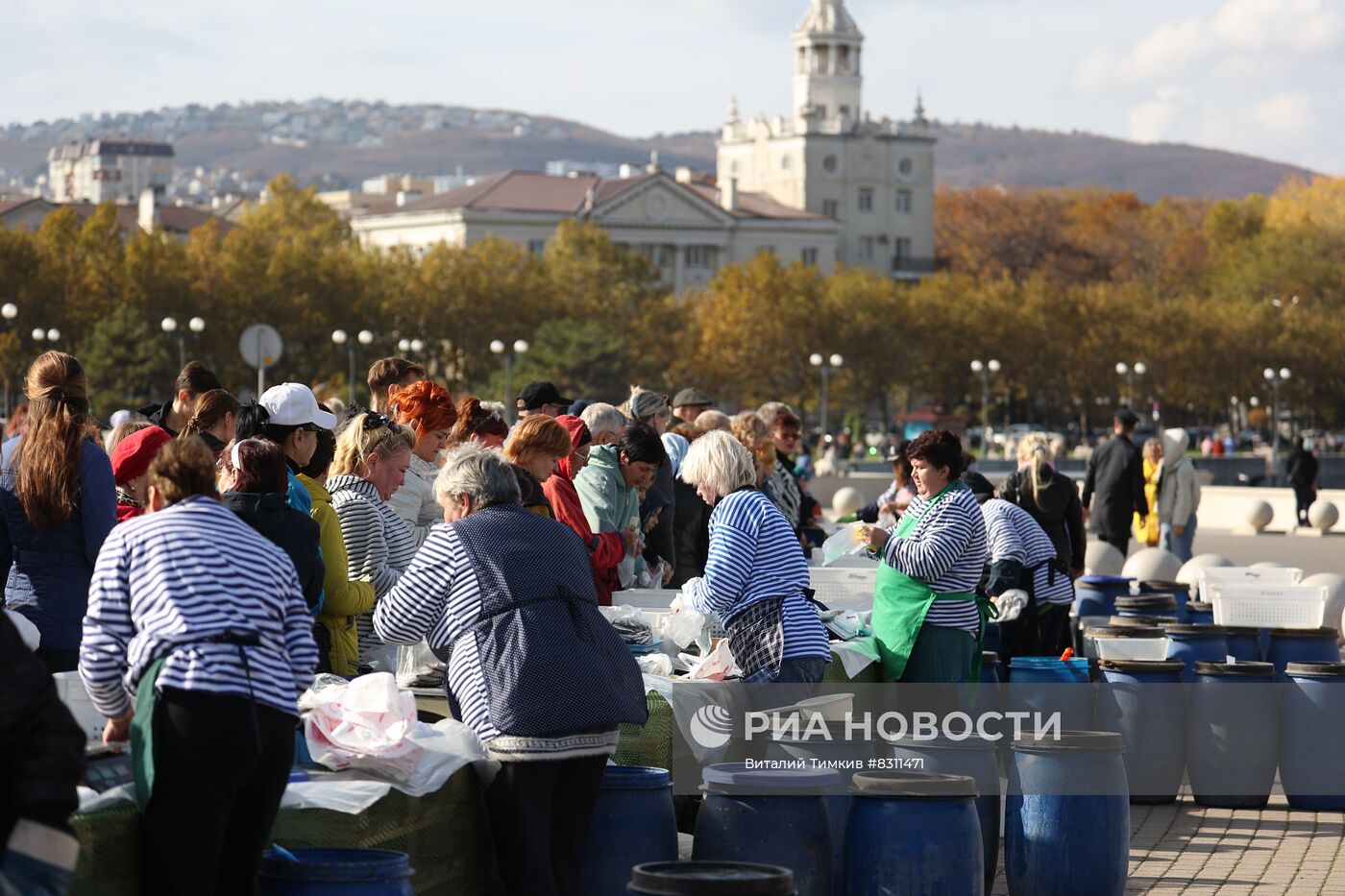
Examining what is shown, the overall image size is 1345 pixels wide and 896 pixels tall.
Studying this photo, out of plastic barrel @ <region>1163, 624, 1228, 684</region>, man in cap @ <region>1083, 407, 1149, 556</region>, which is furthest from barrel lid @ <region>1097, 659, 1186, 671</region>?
man in cap @ <region>1083, 407, 1149, 556</region>

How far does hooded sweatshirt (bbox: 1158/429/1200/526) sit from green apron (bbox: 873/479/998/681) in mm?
11397

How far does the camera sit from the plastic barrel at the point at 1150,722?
35.3 ft

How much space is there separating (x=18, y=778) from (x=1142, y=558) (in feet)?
52.3

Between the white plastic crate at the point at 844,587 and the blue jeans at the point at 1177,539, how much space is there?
31.2 ft

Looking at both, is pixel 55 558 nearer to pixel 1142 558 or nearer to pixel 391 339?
pixel 1142 558

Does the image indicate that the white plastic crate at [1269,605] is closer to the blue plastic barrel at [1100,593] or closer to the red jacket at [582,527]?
the blue plastic barrel at [1100,593]

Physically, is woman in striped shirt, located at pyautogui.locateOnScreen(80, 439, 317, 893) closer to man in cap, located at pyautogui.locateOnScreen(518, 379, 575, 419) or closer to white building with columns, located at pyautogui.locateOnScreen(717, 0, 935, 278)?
man in cap, located at pyautogui.locateOnScreen(518, 379, 575, 419)

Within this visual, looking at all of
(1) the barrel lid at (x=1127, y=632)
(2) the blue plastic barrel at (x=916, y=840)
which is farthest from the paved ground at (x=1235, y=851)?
(2) the blue plastic barrel at (x=916, y=840)

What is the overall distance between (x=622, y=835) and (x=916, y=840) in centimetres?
98

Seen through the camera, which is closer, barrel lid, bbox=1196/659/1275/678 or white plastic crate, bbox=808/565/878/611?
barrel lid, bbox=1196/659/1275/678

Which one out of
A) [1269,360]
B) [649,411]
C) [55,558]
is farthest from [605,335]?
[55,558]

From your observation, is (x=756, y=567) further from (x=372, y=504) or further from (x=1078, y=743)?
(x=372, y=504)

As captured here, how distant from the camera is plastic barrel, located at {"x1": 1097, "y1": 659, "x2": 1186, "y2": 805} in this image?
424 inches

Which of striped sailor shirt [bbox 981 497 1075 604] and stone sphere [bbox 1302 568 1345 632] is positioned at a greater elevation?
striped sailor shirt [bbox 981 497 1075 604]
